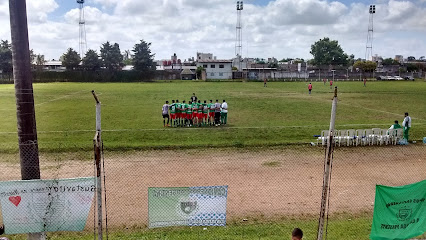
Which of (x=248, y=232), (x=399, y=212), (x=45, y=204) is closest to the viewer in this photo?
(x=45, y=204)

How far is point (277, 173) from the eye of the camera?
1301cm

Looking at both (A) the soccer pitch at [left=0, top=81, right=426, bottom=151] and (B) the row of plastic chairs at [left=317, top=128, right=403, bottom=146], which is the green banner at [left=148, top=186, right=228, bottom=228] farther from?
(B) the row of plastic chairs at [left=317, top=128, right=403, bottom=146]

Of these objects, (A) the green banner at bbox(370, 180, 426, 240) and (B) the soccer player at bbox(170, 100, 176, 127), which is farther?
(B) the soccer player at bbox(170, 100, 176, 127)

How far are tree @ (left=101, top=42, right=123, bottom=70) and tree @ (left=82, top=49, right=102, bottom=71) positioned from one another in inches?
52.1

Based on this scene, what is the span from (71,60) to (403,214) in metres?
81.5

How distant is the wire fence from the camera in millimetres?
9289

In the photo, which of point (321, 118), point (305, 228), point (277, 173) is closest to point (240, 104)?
point (321, 118)

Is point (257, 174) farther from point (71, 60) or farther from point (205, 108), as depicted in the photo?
point (71, 60)

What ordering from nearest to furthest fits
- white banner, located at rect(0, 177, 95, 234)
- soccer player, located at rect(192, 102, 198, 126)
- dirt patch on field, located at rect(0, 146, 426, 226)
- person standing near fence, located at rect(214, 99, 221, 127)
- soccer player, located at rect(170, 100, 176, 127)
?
white banner, located at rect(0, 177, 95, 234)
dirt patch on field, located at rect(0, 146, 426, 226)
soccer player, located at rect(170, 100, 176, 127)
soccer player, located at rect(192, 102, 198, 126)
person standing near fence, located at rect(214, 99, 221, 127)

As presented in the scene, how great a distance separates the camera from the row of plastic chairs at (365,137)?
17.1 meters

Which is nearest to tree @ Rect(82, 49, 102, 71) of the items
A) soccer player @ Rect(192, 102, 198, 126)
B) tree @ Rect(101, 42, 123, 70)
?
tree @ Rect(101, 42, 123, 70)

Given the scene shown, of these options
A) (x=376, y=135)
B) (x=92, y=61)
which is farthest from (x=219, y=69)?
(x=376, y=135)

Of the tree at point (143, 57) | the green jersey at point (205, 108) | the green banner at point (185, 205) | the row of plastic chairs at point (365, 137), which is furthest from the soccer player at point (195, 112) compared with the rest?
the tree at point (143, 57)

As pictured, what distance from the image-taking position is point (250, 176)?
12633 millimetres
